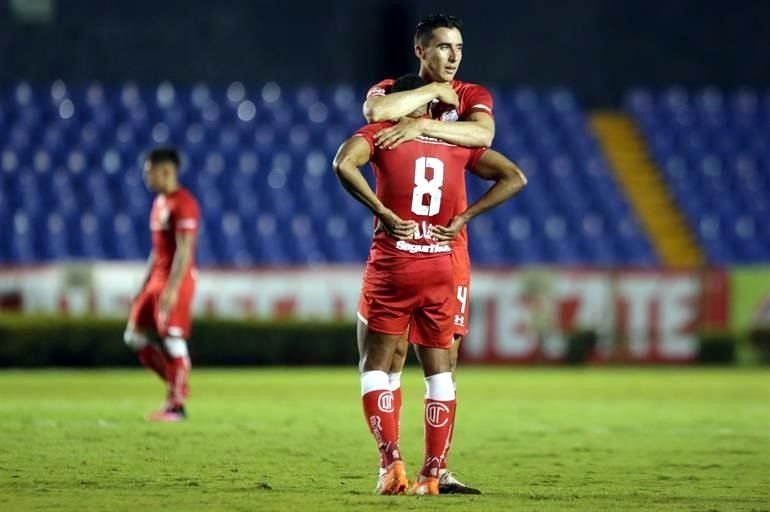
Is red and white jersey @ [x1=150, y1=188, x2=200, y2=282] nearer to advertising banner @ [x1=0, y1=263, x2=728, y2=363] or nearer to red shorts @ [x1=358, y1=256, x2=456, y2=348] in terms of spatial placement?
red shorts @ [x1=358, y1=256, x2=456, y2=348]

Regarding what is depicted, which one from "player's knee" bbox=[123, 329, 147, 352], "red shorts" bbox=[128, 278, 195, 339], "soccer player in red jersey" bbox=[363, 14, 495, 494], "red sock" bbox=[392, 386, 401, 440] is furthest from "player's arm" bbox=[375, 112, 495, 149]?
"player's knee" bbox=[123, 329, 147, 352]

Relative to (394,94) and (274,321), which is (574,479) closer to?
(394,94)

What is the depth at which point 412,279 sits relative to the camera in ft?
25.5

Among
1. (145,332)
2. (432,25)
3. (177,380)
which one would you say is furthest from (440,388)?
(145,332)

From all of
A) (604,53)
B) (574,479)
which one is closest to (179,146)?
(604,53)

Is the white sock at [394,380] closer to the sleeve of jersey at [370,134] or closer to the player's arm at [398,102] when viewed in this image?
the sleeve of jersey at [370,134]

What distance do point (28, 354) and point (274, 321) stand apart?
336 centimetres

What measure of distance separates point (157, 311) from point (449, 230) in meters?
5.39

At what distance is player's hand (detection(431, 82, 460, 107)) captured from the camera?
25.7 feet

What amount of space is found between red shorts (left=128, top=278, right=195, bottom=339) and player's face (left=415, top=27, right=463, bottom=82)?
5.14 m

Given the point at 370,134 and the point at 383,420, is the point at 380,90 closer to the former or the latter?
the point at 370,134

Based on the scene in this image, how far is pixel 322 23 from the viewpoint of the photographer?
92.1ft

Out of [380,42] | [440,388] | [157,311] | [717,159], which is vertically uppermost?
[380,42]

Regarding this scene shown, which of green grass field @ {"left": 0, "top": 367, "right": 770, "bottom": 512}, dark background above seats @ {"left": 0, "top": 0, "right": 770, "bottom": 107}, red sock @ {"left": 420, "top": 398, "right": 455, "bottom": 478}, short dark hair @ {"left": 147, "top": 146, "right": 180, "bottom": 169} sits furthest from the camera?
dark background above seats @ {"left": 0, "top": 0, "right": 770, "bottom": 107}
